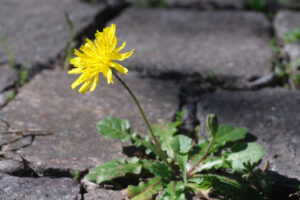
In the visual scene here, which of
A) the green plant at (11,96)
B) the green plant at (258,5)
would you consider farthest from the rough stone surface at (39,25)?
the green plant at (258,5)

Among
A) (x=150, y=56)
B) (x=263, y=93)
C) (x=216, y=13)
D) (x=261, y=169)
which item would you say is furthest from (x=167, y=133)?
(x=216, y=13)

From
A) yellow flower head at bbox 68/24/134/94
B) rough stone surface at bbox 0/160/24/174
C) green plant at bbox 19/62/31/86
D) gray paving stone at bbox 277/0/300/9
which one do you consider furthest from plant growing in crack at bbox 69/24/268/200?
gray paving stone at bbox 277/0/300/9

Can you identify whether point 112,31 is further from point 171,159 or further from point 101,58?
point 171,159

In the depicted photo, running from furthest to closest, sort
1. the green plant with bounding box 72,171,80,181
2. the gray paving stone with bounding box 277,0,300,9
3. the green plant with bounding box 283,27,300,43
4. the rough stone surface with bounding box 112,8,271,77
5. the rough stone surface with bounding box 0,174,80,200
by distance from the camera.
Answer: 1. the gray paving stone with bounding box 277,0,300,9
2. the green plant with bounding box 283,27,300,43
3. the rough stone surface with bounding box 112,8,271,77
4. the green plant with bounding box 72,171,80,181
5. the rough stone surface with bounding box 0,174,80,200

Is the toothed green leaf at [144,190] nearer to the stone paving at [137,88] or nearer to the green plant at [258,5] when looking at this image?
the stone paving at [137,88]

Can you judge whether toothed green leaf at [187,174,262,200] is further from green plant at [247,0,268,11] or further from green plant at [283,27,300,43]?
green plant at [247,0,268,11]

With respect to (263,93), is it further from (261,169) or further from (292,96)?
(261,169)

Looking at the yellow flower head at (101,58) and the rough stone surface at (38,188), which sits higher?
the yellow flower head at (101,58)
